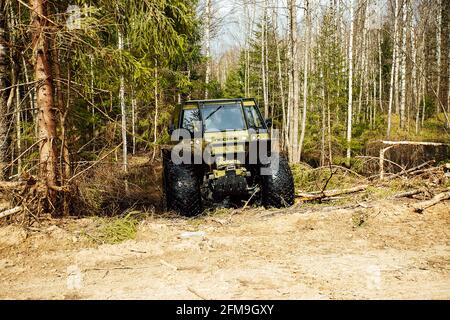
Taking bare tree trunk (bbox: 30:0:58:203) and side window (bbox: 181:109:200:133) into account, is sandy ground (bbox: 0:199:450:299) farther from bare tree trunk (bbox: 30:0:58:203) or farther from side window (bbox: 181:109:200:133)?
side window (bbox: 181:109:200:133)

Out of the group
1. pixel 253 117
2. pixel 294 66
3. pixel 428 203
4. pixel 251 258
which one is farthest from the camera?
pixel 294 66

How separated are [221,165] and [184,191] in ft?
2.51

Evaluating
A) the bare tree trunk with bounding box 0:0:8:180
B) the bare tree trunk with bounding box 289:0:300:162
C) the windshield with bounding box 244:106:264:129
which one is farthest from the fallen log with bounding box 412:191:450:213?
the bare tree trunk with bounding box 289:0:300:162

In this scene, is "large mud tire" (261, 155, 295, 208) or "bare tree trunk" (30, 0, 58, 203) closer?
"bare tree trunk" (30, 0, 58, 203)

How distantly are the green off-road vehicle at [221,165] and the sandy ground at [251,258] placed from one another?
56 cm

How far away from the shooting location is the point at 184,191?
6.04m

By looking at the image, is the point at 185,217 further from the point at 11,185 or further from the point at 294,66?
the point at 294,66

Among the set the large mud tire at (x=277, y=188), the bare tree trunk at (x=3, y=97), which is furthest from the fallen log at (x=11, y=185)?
the large mud tire at (x=277, y=188)

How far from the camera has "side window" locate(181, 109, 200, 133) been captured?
7.04 m

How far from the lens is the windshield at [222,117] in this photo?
696 centimetres

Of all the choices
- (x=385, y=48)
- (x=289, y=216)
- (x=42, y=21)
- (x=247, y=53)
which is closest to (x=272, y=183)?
(x=289, y=216)

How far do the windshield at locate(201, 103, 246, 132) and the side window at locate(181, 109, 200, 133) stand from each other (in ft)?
0.49

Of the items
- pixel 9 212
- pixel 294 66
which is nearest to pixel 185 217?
pixel 9 212

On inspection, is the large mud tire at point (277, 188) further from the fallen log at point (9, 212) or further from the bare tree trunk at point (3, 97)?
the bare tree trunk at point (3, 97)
